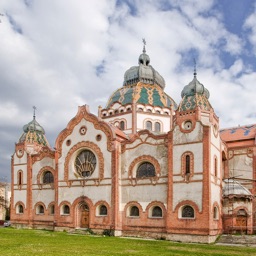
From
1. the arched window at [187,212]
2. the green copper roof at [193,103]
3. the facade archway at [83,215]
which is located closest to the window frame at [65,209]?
the facade archway at [83,215]

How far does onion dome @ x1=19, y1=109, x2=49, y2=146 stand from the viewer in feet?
146

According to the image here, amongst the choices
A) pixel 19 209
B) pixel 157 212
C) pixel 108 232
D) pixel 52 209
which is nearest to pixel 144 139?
pixel 157 212

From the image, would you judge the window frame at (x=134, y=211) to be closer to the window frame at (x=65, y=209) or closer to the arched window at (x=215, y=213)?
the arched window at (x=215, y=213)

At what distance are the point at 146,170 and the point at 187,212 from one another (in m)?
5.55

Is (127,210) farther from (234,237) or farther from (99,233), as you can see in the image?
(234,237)

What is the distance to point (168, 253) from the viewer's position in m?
20.8

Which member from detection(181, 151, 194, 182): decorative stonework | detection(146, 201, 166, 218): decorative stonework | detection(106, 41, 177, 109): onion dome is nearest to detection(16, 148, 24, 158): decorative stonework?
→ detection(106, 41, 177, 109): onion dome

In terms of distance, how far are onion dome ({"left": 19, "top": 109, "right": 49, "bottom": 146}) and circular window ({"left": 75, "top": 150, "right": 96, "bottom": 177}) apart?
9.31 metres

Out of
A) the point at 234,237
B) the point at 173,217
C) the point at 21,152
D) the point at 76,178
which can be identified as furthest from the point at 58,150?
the point at 234,237

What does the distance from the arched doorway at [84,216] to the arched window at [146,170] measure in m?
6.67

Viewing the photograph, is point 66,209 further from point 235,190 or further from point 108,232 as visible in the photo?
point 235,190

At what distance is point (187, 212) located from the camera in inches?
1181

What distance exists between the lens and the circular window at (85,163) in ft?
119

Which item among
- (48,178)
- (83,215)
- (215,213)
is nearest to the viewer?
(215,213)
